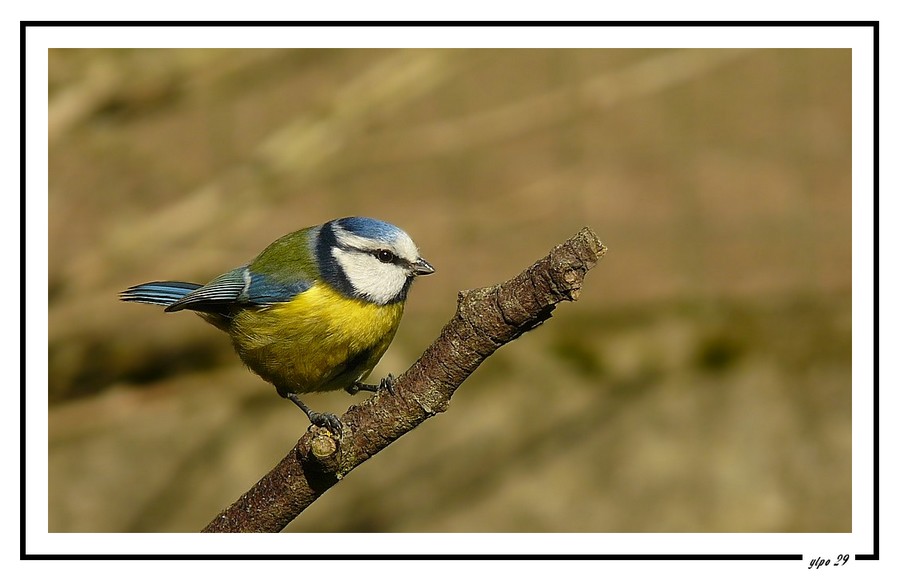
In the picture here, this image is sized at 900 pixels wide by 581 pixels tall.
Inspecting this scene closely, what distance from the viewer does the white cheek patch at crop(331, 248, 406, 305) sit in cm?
259

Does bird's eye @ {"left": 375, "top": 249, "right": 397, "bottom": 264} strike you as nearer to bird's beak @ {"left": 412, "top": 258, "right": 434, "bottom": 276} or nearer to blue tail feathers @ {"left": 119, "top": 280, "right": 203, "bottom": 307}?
bird's beak @ {"left": 412, "top": 258, "right": 434, "bottom": 276}

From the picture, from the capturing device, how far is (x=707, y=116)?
16.3 feet

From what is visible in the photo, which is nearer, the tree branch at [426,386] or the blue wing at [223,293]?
the tree branch at [426,386]

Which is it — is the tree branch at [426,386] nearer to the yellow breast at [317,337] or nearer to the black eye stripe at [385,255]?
the yellow breast at [317,337]

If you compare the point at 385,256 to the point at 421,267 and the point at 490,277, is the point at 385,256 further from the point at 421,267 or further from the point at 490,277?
the point at 490,277

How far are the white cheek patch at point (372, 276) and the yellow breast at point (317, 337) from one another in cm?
3

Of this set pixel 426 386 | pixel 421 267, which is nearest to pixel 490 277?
pixel 421 267

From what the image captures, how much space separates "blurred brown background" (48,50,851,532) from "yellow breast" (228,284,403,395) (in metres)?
1.43

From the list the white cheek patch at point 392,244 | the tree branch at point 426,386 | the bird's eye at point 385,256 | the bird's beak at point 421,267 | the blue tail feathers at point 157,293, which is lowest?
the tree branch at point 426,386

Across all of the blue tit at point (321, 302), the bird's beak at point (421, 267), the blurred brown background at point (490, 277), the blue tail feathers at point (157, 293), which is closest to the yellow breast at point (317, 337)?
the blue tit at point (321, 302)

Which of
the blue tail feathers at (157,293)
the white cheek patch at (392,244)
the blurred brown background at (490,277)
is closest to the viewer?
the white cheek patch at (392,244)

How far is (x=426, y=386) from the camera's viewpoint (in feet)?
6.45

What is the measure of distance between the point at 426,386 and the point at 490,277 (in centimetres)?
260

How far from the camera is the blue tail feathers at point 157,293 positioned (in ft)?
9.24
